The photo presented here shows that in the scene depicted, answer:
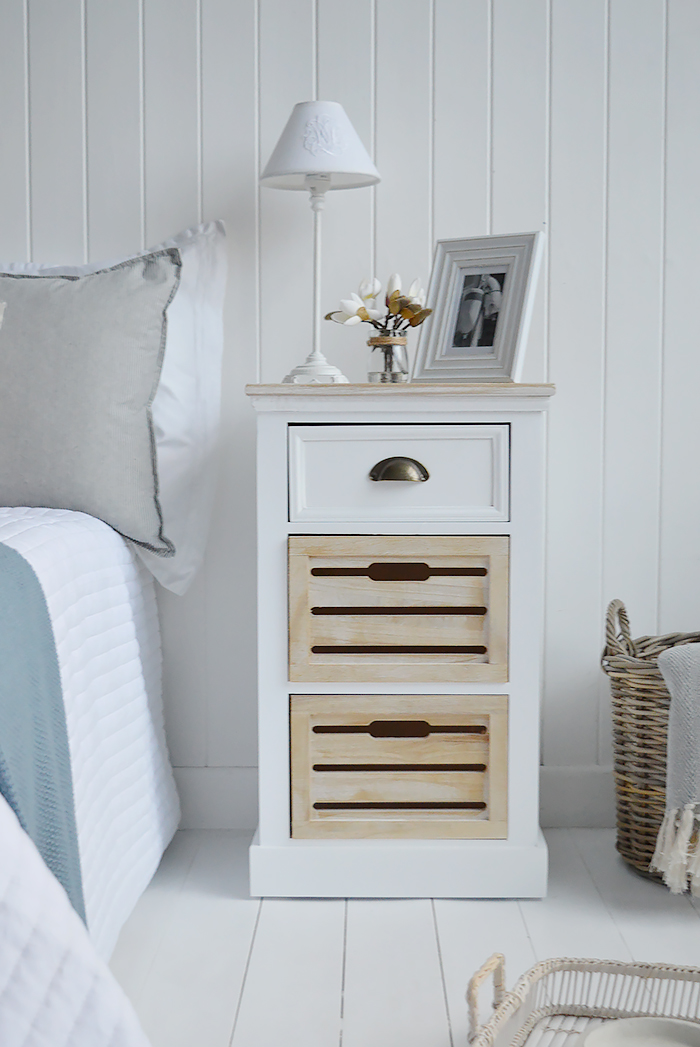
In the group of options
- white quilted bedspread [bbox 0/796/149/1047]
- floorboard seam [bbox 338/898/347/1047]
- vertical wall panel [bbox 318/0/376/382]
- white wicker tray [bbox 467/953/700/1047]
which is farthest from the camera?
vertical wall panel [bbox 318/0/376/382]

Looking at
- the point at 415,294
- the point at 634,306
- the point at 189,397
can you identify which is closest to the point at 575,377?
the point at 634,306

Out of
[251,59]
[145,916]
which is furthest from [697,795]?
[251,59]

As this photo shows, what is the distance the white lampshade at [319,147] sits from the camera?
168cm

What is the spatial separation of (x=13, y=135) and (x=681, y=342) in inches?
54.9

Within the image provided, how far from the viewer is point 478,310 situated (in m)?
1.72

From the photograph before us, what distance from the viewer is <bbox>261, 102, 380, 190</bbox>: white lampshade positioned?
1679 millimetres

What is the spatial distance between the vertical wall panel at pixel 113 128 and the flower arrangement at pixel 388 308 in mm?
485

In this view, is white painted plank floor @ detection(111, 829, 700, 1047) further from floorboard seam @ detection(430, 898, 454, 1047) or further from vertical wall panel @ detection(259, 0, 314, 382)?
vertical wall panel @ detection(259, 0, 314, 382)

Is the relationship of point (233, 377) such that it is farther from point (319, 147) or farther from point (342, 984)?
point (342, 984)

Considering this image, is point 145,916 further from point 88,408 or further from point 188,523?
point 88,408

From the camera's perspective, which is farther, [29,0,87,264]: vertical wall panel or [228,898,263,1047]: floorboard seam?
[29,0,87,264]: vertical wall panel

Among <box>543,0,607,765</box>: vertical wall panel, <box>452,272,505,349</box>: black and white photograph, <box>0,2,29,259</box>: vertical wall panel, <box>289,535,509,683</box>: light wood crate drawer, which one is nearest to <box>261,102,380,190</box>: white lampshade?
<box>452,272,505,349</box>: black and white photograph

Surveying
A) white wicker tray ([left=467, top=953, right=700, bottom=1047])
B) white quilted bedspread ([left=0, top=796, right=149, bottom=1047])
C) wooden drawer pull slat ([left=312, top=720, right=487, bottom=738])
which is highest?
white quilted bedspread ([left=0, top=796, right=149, bottom=1047])

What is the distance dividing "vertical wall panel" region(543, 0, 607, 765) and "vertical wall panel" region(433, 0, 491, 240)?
0.14 meters
